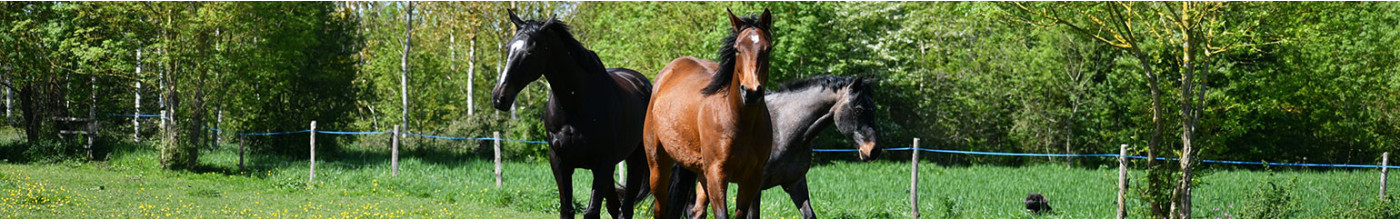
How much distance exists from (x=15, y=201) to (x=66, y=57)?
35.6ft

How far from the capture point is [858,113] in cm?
638

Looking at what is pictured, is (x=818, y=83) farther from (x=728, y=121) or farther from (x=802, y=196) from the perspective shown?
(x=728, y=121)

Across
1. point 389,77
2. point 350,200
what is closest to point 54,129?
point 350,200

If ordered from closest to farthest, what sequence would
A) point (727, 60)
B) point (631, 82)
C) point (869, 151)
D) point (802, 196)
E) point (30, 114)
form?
point (727, 60) < point (631, 82) < point (869, 151) < point (802, 196) < point (30, 114)

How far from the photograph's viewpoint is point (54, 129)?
2147cm

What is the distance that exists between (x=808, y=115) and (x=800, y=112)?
0.20ft

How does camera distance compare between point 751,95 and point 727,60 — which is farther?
point 727,60

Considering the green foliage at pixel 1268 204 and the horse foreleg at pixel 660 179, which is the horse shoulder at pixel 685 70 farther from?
the green foliage at pixel 1268 204

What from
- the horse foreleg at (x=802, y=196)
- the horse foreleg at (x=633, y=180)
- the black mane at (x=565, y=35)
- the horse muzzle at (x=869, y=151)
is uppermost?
the black mane at (x=565, y=35)

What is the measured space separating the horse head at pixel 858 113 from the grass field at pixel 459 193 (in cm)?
354

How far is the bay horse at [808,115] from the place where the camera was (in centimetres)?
645

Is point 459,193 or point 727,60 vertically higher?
point 727,60

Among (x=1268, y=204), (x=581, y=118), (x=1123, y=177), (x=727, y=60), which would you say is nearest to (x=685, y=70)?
(x=581, y=118)

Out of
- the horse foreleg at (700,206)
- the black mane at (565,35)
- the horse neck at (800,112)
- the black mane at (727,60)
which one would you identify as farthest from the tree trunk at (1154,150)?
the black mane at (727,60)
